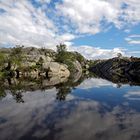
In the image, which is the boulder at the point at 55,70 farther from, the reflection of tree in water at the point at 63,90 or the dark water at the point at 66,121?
the dark water at the point at 66,121

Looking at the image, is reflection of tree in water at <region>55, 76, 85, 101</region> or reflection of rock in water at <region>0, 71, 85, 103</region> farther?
reflection of rock in water at <region>0, 71, 85, 103</region>

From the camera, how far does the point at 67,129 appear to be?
92.9 ft

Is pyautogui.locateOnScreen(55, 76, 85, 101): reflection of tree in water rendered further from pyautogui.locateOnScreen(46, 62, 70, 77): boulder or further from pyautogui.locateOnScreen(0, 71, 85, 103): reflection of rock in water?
pyautogui.locateOnScreen(46, 62, 70, 77): boulder

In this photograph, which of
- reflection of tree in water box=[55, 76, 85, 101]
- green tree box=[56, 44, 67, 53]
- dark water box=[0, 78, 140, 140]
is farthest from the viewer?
green tree box=[56, 44, 67, 53]

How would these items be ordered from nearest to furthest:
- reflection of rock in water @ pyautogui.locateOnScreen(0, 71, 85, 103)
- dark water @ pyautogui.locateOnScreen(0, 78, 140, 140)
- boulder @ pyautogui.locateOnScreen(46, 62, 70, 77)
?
1. dark water @ pyautogui.locateOnScreen(0, 78, 140, 140)
2. reflection of rock in water @ pyautogui.locateOnScreen(0, 71, 85, 103)
3. boulder @ pyautogui.locateOnScreen(46, 62, 70, 77)

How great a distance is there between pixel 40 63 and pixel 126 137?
109709mm

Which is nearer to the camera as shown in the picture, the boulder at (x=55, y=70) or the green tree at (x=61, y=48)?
the boulder at (x=55, y=70)

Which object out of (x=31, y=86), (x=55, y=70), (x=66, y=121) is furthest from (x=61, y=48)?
(x=66, y=121)

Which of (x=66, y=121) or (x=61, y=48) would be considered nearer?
(x=66, y=121)

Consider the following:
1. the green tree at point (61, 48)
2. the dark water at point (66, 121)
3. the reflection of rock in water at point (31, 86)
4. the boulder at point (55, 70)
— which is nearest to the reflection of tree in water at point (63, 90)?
the reflection of rock in water at point (31, 86)

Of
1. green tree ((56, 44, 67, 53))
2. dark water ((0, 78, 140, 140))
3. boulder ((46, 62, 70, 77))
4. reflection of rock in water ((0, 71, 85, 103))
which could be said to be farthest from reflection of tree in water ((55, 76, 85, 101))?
green tree ((56, 44, 67, 53))

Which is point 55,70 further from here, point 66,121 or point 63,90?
point 66,121

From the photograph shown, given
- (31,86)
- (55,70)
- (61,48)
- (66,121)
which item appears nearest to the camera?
(66,121)

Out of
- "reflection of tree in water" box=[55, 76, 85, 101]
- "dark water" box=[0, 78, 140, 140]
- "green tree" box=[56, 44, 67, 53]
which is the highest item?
"green tree" box=[56, 44, 67, 53]
